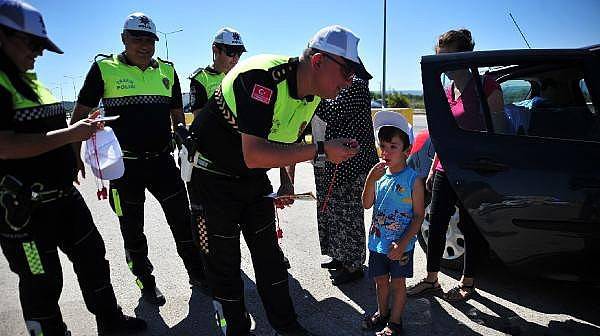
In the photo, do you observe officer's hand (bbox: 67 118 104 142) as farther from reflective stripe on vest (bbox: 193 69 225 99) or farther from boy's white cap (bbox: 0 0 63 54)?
reflective stripe on vest (bbox: 193 69 225 99)

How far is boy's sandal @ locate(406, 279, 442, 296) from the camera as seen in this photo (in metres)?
2.80

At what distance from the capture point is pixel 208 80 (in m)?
3.24

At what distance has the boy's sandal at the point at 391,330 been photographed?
2291 mm

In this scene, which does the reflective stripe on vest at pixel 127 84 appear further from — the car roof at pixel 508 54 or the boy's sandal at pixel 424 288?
the boy's sandal at pixel 424 288

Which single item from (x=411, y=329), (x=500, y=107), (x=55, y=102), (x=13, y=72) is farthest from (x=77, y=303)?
(x=500, y=107)

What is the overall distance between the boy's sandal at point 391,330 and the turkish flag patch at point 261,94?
1.45m

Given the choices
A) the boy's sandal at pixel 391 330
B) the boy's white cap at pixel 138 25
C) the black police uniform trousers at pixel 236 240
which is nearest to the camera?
the black police uniform trousers at pixel 236 240

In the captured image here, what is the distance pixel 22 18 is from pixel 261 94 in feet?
3.43

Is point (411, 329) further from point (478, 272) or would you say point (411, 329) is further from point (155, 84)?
point (155, 84)

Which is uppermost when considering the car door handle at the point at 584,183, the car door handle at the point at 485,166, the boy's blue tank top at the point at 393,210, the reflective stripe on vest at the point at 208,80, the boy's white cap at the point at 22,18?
the boy's white cap at the point at 22,18

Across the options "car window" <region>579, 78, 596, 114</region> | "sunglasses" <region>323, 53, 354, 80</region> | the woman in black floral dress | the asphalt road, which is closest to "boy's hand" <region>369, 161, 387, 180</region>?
"sunglasses" <region>323, 53, 354, 80</region>

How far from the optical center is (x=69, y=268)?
3443 millimetres

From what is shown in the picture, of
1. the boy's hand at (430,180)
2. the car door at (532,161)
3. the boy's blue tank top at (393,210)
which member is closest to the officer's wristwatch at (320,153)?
the boy's blue tank top at (393,210)

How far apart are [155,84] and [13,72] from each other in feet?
3.51
